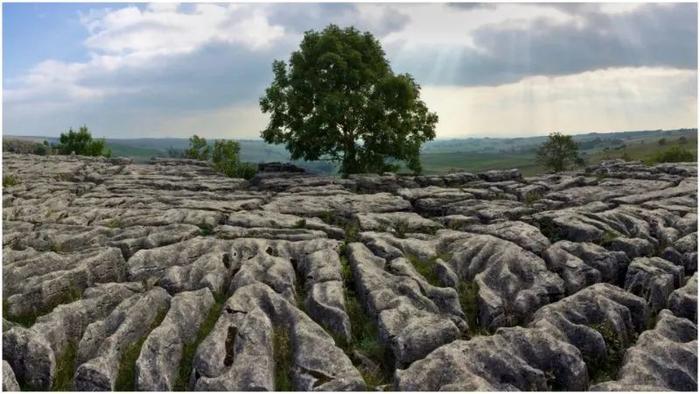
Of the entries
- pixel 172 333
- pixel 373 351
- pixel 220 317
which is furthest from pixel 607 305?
pixel 172 333

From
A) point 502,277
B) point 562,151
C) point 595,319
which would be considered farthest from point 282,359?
point 562,151

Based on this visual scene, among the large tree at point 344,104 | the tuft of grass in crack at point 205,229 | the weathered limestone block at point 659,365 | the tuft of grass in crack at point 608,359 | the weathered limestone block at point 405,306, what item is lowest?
the tuft of grass in crack at point 608,359

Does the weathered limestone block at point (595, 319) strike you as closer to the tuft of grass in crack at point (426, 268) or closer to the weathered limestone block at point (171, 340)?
the tuft of grass in crack at point (426, 268)

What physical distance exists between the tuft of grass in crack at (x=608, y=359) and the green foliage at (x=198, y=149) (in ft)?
338

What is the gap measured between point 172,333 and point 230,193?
23393 millimetres

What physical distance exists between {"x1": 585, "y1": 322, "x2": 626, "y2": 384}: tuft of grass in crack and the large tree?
42.4 metres

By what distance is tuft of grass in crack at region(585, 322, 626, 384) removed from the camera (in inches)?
582

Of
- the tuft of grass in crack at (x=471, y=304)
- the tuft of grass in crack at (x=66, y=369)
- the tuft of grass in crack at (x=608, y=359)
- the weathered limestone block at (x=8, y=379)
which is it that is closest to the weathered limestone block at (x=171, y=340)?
the tuft of grass in crack at (x=66, y=369)

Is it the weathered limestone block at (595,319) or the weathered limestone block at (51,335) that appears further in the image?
the weathered limestone block at (595,319)

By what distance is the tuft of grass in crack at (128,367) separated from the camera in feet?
45.5

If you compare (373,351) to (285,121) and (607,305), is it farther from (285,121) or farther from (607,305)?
(285,121)

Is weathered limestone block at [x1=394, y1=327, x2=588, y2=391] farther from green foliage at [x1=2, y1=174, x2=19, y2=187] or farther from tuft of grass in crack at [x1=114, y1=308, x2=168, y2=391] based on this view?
green foliage at [x1=2, y1=174, x2=19, y2=187]

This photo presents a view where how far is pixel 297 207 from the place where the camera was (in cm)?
3128

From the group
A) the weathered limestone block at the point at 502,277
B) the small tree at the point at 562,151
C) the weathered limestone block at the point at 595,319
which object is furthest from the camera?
the small tree at the point at 562,151
